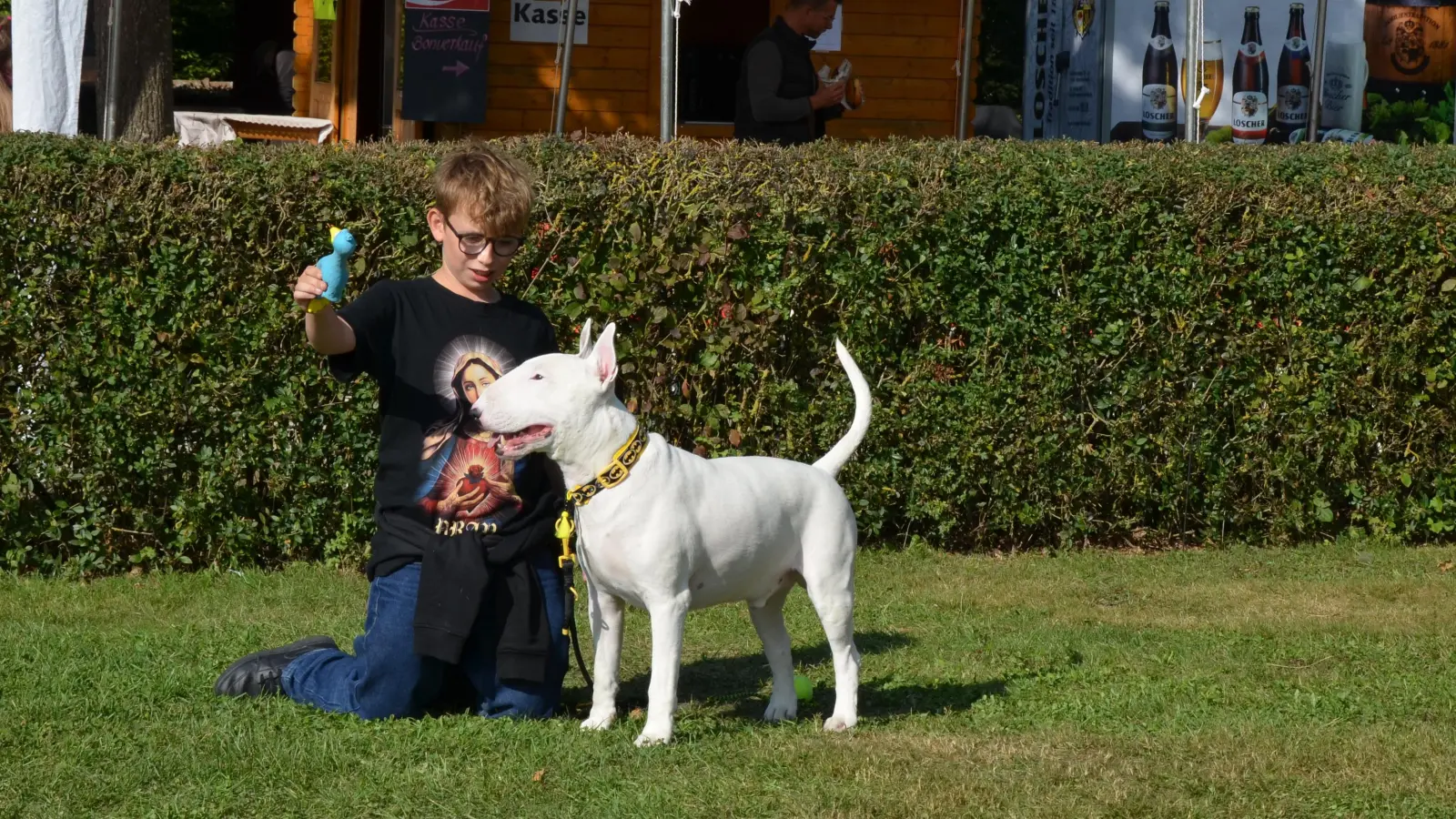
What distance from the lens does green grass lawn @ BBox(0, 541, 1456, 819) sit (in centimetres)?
442

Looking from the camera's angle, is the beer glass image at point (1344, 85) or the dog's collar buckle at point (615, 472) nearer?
the dog's collar buckle at point (615, 472)

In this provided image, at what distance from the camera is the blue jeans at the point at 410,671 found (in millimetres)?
5176

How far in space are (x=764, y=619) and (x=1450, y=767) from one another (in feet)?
6.87

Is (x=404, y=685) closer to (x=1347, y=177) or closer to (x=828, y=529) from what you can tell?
(x=828, y=529)

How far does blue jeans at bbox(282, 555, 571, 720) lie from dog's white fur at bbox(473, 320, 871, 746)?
300 mm

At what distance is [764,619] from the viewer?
17.2ft

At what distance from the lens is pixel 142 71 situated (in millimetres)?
11258

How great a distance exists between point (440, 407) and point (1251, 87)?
10847 millimetres

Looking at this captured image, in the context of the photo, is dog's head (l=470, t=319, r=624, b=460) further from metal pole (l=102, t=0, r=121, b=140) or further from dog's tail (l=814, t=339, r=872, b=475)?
metal pole (l=102, t=0, r=121, b=140)

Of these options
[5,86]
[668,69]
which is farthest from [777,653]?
[5,86]

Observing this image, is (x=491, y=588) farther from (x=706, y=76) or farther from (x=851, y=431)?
(x=706, y=76)

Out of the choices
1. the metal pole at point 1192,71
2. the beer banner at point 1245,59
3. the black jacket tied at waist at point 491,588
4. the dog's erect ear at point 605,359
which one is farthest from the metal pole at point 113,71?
the beer banner at point 1245,59

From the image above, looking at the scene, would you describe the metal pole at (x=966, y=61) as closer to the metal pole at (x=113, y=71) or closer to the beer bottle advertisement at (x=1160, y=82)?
the beer bottle advertisement at (x=1160, y=82)

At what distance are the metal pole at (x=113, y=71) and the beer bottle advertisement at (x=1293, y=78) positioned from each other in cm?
947
